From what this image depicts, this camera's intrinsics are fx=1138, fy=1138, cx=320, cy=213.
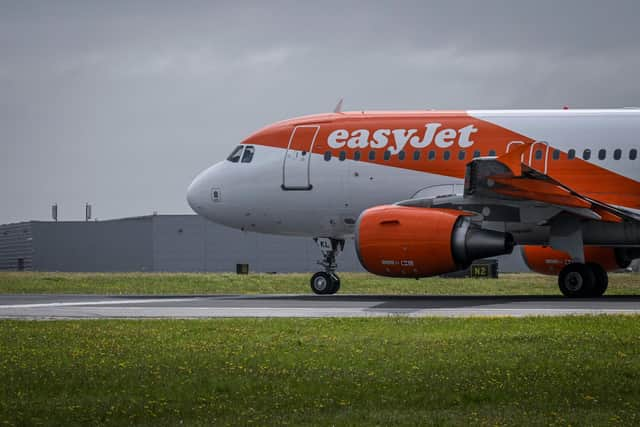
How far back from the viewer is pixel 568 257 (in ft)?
89.6

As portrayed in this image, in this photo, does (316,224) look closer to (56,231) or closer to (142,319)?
(142,319)

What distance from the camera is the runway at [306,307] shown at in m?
19.5

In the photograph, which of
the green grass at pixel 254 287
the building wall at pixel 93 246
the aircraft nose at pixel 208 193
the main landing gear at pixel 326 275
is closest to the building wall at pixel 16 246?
the building wall at pixel 93 246

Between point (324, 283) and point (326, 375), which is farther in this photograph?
point (324, 283)

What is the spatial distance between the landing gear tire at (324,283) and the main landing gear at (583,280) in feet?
18.4

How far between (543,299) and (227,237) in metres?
52.7

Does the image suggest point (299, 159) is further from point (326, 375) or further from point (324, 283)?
point (326, 375)

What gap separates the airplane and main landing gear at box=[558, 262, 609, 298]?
2 cm

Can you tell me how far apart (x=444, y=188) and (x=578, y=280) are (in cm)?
360

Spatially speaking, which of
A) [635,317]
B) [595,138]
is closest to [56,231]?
[595,138]

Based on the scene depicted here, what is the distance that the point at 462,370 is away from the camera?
36.7ft

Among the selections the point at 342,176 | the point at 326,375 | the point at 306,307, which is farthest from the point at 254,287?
the point at 326,375

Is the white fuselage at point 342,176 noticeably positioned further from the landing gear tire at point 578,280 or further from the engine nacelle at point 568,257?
the engine nacelle at point 568,257

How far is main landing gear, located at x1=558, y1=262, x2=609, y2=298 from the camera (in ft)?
80.7
